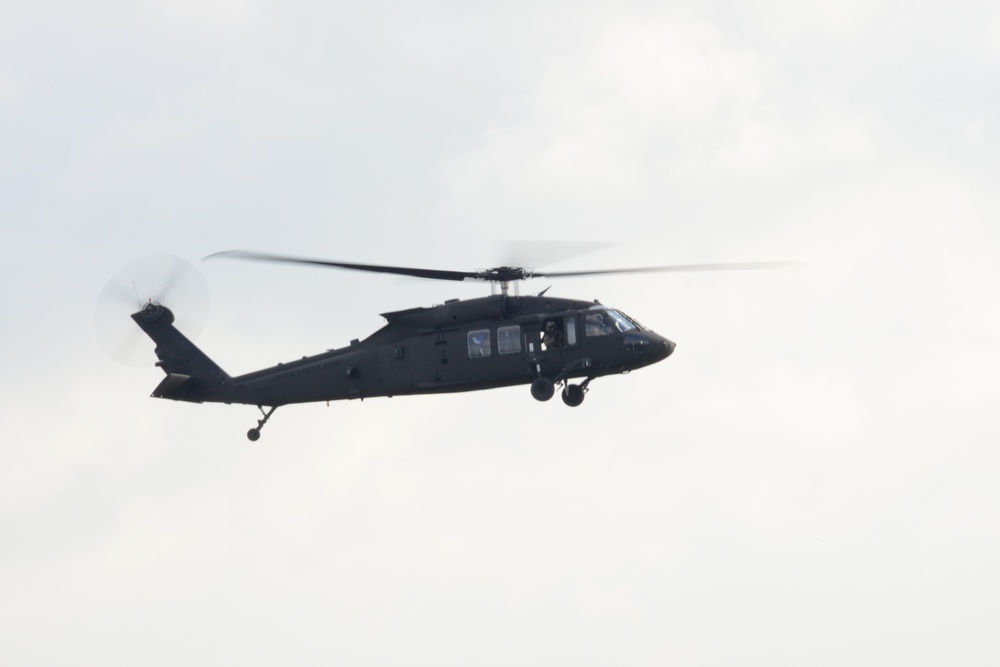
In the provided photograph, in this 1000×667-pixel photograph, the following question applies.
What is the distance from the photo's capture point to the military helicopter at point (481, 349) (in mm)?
41250

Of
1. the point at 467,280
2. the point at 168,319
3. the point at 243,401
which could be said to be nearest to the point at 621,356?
the point at 467,280

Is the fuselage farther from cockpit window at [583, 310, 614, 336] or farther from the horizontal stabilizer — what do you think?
the horizontal stabilizer

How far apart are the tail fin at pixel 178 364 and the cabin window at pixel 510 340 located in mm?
10692

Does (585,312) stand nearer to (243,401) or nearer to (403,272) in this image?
(403,272)

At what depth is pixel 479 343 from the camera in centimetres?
4203

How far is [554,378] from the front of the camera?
136ft

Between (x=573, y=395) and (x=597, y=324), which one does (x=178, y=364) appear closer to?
(x=573, y=395)

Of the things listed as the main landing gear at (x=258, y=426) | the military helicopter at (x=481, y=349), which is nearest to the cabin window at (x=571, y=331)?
the military helicopter at (x=481, y=349)

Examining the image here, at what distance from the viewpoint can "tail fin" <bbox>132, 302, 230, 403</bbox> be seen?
47.0 m

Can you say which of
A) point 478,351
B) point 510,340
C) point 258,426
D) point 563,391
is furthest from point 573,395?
point 258,426

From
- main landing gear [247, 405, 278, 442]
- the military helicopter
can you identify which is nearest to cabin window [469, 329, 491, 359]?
the military helicopter

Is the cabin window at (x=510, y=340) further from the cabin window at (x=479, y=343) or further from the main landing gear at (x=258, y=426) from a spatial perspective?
the main landing gear at (x=258, y=426)

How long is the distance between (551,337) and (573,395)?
1.88 metres

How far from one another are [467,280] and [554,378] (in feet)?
13.5
